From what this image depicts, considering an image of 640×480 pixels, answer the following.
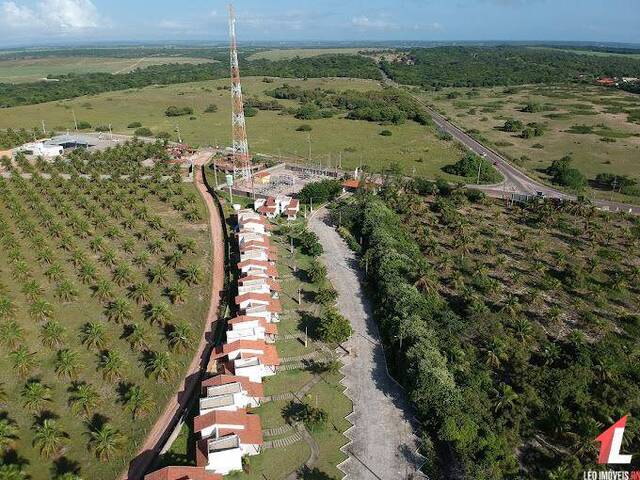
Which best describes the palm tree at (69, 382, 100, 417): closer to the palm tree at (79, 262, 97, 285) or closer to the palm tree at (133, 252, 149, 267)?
the palm tree at (79, 262, 97, 285)

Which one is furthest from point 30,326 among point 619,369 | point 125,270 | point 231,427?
point 619,369

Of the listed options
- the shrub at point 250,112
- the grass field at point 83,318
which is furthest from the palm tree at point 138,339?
the shrub at point 250,112

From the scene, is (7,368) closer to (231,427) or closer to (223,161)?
(231,427)

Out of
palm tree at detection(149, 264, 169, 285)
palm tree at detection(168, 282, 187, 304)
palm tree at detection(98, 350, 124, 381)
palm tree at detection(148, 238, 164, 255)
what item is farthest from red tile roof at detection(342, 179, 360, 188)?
palm tree at detection(98, 350, 124, 381)

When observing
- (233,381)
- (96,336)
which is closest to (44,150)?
(96,336)

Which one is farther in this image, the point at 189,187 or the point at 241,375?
the point at 189,187

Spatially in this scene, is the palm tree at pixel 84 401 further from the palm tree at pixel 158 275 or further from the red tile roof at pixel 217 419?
the palm tree at pixel 158 275
